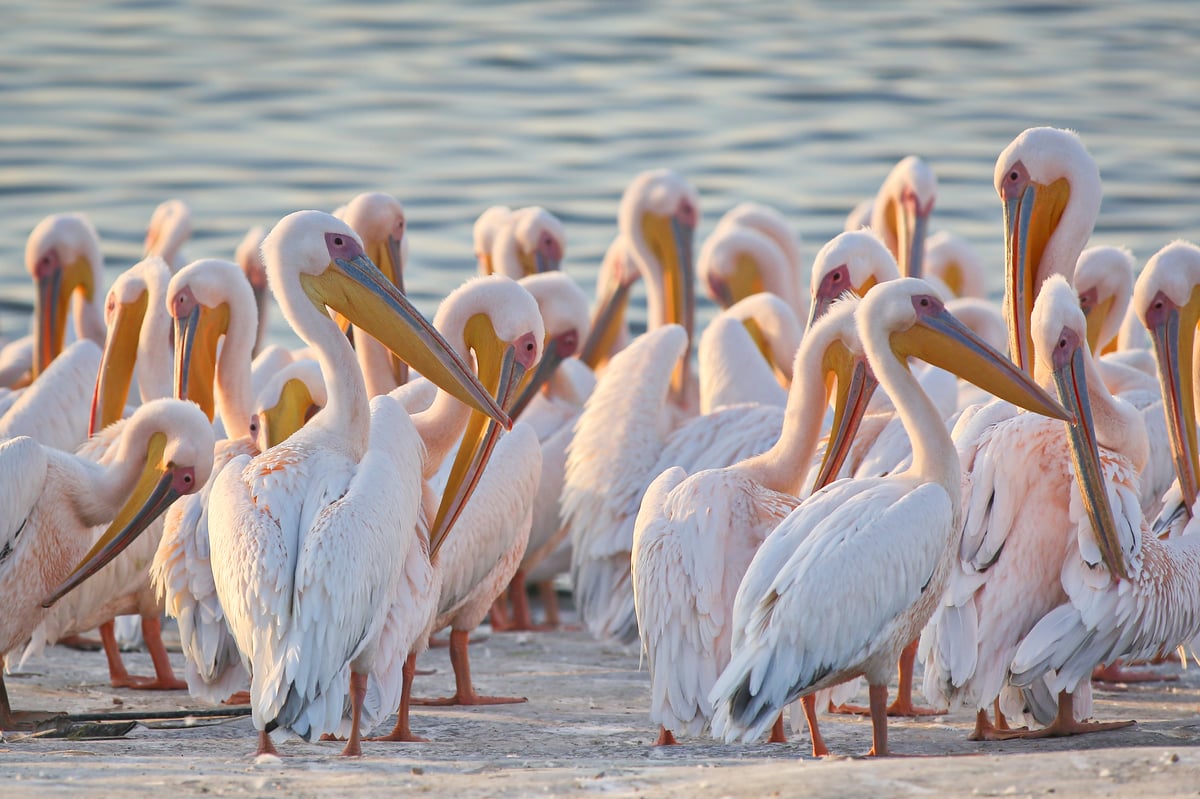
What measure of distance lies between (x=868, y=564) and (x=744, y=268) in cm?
510

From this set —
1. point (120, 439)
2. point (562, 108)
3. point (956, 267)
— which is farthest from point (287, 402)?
point (562, 108)

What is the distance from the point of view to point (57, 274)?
9.40 m

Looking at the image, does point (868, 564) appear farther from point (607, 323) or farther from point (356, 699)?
point (607, 323)

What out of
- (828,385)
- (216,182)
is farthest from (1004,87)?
(828,385)

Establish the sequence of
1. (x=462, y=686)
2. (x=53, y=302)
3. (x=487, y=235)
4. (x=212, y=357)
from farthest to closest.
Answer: (x=487, y=235) → (x=53, y=302) → (x=212, y=357) → (x=462, y=686)

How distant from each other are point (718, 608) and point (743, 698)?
0.56 meters

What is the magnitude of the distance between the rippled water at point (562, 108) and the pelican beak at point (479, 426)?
27.0 feet

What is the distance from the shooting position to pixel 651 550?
527cm

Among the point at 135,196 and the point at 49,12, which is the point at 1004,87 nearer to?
the point at 135,196

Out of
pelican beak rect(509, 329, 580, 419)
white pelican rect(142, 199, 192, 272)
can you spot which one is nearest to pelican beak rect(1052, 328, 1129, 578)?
pelican beak rect(509, 329, 580, 419)

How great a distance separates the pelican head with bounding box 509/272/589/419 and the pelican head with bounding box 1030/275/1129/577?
2.94 meters

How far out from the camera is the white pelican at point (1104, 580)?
204 inches

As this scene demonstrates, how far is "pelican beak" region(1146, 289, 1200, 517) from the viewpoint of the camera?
604 cm

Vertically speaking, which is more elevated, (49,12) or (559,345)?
(49,12)
